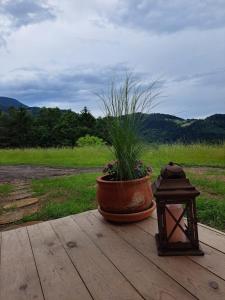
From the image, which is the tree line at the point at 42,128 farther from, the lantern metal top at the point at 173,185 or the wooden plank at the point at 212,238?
the lantern metal top at the point at 173,185

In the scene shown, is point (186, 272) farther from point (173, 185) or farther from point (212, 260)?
point (173, 185)

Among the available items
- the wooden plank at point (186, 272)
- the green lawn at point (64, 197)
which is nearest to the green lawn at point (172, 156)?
the green lawn at point (64, 197)

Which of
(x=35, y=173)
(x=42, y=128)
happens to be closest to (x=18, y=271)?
(x=35, y=173)

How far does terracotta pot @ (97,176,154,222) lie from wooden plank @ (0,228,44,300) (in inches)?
24.0

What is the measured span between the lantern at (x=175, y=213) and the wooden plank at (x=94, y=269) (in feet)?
1.04

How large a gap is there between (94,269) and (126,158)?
0.86 m

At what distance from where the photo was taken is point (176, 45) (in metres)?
4.68

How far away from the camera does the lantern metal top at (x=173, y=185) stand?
148 centimetres

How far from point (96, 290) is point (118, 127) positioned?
3.69ft

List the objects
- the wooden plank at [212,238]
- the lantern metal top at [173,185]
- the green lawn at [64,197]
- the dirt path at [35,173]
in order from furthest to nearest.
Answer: the dirt path at [35,173]
the green lawn at [64,197]
the wooden plank at [212,238]
the lantern metal top at [173,185]

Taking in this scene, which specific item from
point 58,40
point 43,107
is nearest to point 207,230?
point 58,40

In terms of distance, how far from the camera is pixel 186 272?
4.41 ft

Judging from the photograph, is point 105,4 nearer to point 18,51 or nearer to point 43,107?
point 18,51

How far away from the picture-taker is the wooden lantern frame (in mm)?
1488
